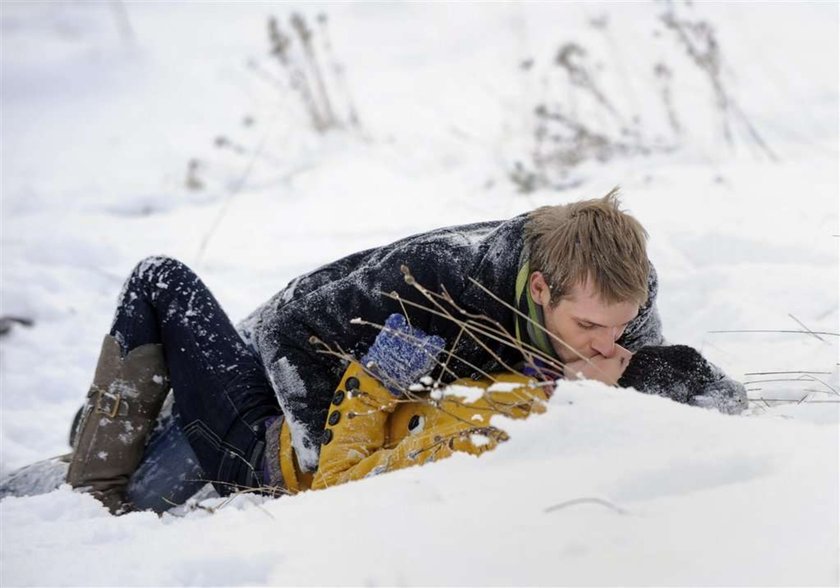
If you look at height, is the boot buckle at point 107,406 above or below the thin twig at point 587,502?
below

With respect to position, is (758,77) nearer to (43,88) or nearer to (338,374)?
(338,374)

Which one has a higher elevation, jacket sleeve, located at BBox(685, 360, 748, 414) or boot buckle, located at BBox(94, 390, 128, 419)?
boot buckle, located at BBox(94, 390, 128, 419)

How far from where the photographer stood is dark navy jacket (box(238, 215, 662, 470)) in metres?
2.25

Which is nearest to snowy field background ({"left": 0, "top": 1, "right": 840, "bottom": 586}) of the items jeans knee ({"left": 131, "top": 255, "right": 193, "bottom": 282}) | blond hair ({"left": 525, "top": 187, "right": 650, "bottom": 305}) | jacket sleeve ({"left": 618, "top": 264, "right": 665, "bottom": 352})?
jacket sleeve ({"left": 618, "top": 264, "right": 665, "bottom": 352})

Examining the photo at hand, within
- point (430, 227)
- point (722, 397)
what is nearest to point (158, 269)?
point (722, 397)

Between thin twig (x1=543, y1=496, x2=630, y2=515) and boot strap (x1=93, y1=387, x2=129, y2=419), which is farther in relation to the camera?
boot strap (x1=93, y1=387, x2=129, y2=419)

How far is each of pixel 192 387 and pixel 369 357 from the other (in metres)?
0.73

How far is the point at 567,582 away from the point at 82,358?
3359 millimetres

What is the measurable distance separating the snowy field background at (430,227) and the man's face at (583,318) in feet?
1.29

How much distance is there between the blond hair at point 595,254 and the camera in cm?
209

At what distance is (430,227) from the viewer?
16.4 feet

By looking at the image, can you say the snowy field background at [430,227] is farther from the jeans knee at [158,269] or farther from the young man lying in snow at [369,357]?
the jeans knee at [158,269]

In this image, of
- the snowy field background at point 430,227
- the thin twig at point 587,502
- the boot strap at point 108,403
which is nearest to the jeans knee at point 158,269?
the boot strap at point 108,403

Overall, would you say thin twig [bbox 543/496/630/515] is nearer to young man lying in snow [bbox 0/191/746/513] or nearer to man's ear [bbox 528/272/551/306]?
young man lying in snow [bbox 0/191/746/513]
